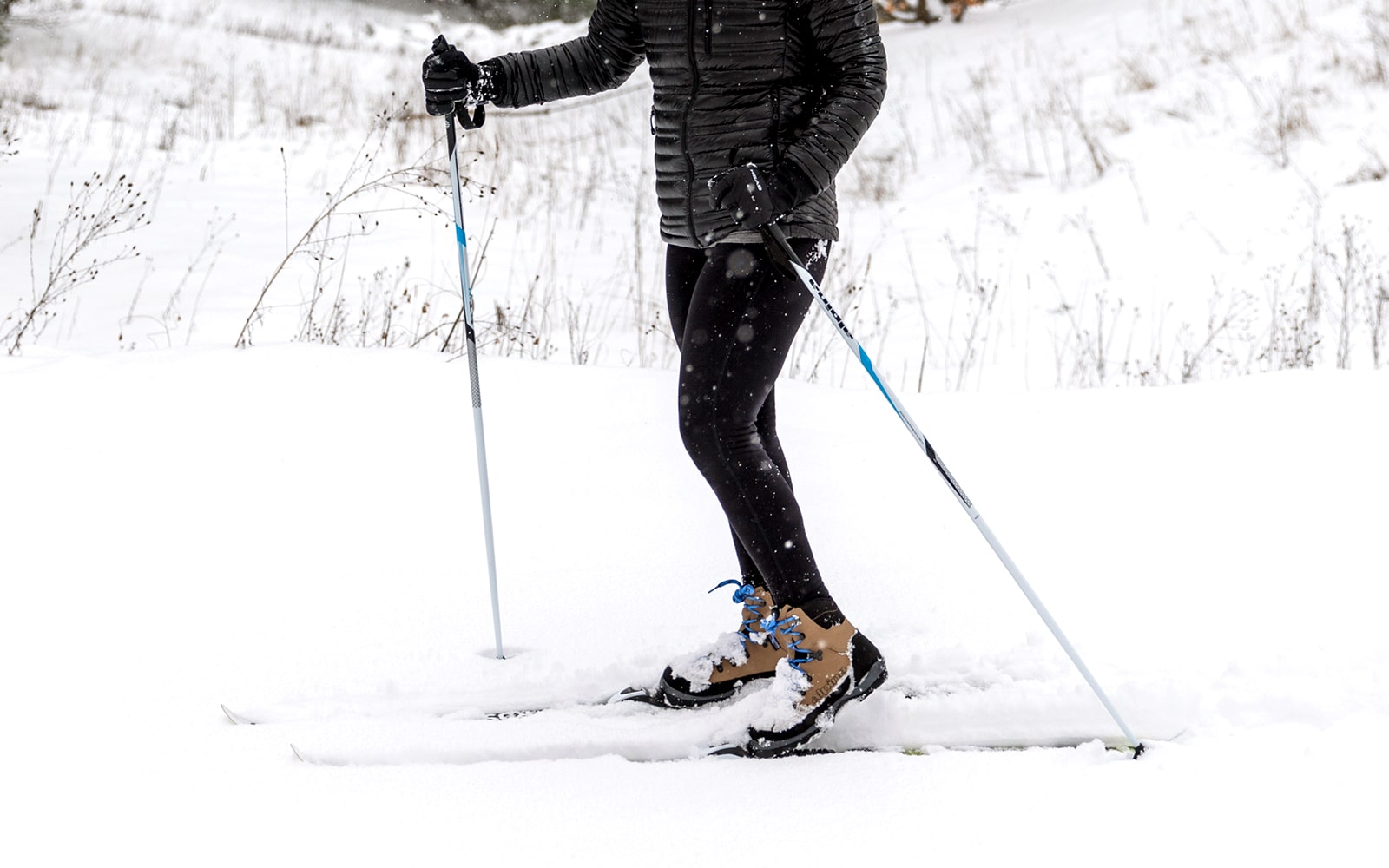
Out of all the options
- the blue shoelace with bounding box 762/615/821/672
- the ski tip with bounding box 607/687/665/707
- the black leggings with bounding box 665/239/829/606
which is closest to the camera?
the black leggings with bounding box 665/239/829/606

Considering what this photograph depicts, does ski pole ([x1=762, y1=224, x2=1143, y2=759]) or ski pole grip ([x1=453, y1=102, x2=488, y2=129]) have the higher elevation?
ski pole grip ([x1=453, y1=102, x2=488, y2=129])

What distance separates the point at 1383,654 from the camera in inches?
89.0

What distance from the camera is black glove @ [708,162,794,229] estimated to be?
1863 mm

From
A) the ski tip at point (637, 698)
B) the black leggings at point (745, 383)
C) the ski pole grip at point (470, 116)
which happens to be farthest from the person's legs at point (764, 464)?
the ski pole grip at point (470, 116)

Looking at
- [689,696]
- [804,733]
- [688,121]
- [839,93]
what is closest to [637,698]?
[689,696]

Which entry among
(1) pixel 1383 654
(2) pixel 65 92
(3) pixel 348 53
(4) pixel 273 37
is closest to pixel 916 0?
(3) pixel 348 53

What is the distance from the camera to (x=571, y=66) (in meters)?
2.33

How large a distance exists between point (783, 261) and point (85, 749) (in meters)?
1.69

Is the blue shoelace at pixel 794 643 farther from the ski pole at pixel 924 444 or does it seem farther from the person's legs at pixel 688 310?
the ski pole at pixel 924 444

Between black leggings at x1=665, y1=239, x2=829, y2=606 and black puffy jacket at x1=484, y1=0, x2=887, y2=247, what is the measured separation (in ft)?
0.26

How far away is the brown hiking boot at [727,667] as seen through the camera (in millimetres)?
2285

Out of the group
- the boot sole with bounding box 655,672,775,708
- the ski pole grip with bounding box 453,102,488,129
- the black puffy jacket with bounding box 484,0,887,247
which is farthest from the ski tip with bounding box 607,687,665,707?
the ski pole grip with bounding box 453,102,488,129

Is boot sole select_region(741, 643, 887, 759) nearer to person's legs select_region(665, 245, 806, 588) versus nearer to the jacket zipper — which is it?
person's legs select_region(665, 245, 806, 588)

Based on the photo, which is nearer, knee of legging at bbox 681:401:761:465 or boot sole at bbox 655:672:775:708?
knee of legging at bbox 681:401:761:465
